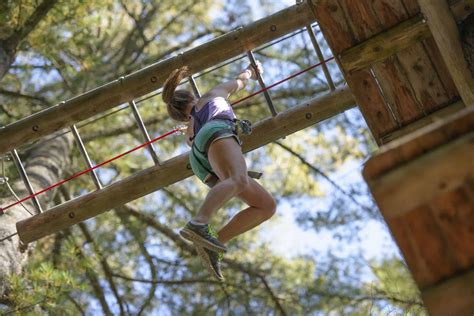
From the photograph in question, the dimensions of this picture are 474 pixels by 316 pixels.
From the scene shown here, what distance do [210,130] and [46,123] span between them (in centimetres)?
136

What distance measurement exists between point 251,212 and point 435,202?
204cm

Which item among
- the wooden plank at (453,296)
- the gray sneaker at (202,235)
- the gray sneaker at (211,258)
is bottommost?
the wooden plank at (453,296)

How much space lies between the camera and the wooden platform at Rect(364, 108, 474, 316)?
1396mm

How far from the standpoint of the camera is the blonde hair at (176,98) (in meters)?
3.53

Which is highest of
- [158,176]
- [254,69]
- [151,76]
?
[151,76]

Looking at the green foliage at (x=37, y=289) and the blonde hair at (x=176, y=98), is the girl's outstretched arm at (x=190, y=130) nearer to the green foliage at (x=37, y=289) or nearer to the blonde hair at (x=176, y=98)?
the blonde hair at (x=176, y=98)

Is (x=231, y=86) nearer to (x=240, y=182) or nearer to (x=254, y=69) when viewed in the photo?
(x=254, y=69)

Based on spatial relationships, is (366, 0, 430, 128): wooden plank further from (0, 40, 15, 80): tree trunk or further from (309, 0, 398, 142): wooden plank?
(0, 40, 15, 80): tree trunk

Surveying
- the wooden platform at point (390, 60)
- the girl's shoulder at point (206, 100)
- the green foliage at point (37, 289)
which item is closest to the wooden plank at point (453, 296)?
the wooden platform at point (390, 60)

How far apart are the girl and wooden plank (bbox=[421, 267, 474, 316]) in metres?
1.70

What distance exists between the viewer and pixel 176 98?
142 inches

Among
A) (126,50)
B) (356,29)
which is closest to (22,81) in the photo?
(126,50)

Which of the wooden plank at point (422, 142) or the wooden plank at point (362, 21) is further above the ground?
the wooden plank at point (362, 21)

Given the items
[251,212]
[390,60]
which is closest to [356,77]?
[390,60]
